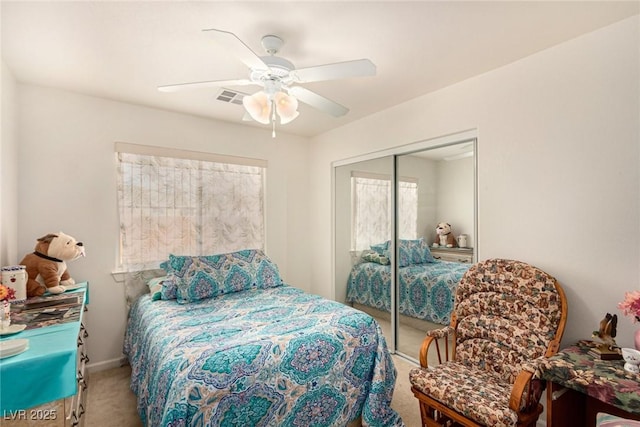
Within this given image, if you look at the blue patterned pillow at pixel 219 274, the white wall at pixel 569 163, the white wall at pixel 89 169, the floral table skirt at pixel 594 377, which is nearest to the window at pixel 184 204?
the white wall at pixel 89 169

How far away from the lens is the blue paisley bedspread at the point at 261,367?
155 centimetres

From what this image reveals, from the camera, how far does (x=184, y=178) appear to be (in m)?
3.40

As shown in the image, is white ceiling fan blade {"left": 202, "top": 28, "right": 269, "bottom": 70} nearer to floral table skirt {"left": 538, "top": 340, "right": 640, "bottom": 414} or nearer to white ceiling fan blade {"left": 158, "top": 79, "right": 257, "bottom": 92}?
white ceiling fan blade {"left": 158, "top": 79, "right": 257, "bottom": 92}

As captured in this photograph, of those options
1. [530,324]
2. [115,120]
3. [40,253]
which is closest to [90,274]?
[40,253]

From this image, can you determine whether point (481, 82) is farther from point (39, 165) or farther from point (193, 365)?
point (39, 165)

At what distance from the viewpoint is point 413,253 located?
313 centimetres

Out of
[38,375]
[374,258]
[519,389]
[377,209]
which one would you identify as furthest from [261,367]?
[377,209]

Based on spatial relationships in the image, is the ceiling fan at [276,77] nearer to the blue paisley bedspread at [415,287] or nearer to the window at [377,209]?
the window at [377,209]

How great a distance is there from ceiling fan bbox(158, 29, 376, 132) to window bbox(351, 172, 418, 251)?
134 centimetres

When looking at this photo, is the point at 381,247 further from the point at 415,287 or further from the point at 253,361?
the point at 253,361

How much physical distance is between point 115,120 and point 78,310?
76.5 inches

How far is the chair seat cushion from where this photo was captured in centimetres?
155

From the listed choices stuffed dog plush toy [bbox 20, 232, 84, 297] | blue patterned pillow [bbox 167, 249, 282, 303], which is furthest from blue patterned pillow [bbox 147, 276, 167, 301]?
stuffed dog plush toy [bbox 20, 232, 84, 297]

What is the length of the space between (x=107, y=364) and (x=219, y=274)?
1354mm
